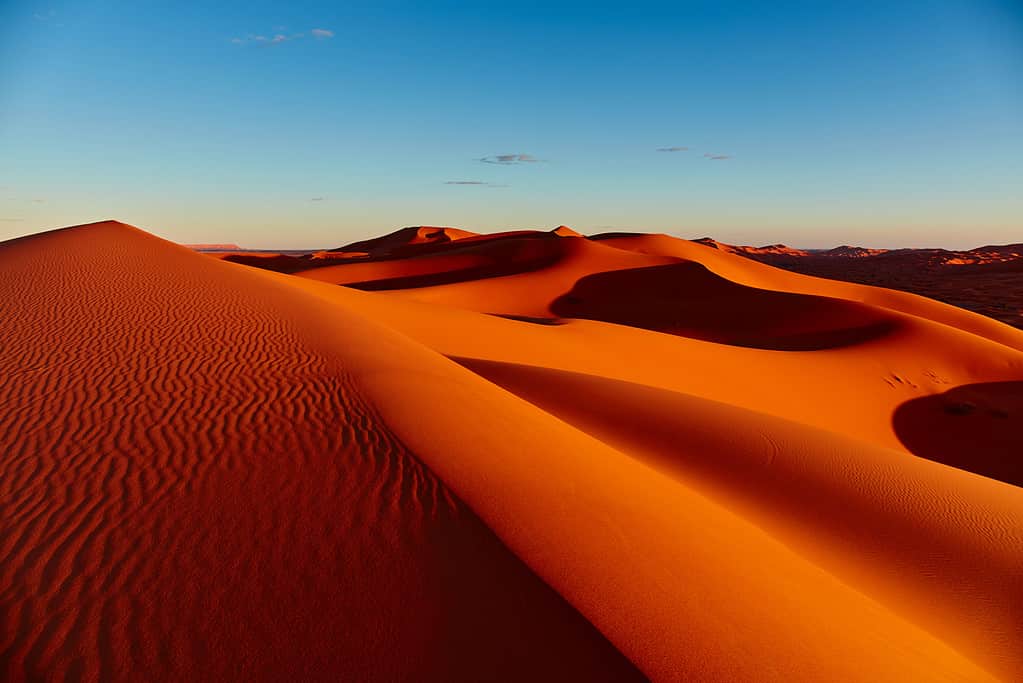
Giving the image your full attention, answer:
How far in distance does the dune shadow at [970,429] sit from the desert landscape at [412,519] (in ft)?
2.97

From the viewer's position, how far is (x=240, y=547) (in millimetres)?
3176

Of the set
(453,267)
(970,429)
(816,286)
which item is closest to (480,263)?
(453,267)

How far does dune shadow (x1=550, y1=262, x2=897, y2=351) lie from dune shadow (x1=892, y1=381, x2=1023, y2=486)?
4.14m

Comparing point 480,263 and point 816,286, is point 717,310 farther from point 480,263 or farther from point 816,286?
point 480,263

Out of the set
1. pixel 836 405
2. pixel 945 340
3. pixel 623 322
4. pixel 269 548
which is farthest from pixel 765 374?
pixel 269 548

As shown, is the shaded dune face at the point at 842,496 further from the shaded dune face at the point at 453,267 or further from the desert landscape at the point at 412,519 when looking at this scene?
the shaded dune face at the point at 453,267

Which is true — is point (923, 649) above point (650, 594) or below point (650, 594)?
below

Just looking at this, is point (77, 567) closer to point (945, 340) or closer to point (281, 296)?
point (281, 296)

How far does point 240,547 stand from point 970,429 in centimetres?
1734

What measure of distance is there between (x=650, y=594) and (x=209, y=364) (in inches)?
209

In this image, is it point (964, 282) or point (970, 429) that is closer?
point (970, 429)

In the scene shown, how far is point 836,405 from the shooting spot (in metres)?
14.5

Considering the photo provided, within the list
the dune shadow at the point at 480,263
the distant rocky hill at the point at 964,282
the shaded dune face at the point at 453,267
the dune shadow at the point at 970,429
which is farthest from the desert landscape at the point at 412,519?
the distant rocky hill at the point at 964,282

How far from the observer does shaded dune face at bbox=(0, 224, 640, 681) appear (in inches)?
102
